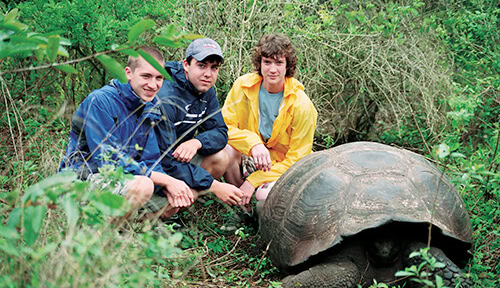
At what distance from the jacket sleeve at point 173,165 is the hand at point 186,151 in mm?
30

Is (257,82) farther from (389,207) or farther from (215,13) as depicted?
(389,207)

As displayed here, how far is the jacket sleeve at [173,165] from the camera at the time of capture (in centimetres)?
352

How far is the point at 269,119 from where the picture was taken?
4.02 m

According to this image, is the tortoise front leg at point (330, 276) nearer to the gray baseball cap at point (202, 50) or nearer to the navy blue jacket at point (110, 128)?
the navy blue jacket at point (110, 128)

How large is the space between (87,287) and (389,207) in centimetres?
154

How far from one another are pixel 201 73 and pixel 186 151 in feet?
1.77

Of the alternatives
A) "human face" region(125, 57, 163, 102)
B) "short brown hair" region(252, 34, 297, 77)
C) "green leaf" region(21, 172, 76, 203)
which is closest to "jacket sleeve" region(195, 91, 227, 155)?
"short brown hair" region(252, 34, 297, 77)

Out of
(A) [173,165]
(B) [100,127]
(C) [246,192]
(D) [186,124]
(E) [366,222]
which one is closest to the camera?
(E) [366,222]

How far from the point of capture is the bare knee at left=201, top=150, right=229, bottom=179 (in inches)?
153

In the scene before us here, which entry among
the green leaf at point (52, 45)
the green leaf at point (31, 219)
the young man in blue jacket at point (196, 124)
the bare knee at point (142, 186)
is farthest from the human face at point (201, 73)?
the green leaf at point (31, 219)

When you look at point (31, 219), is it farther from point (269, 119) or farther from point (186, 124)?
point (269, 119)

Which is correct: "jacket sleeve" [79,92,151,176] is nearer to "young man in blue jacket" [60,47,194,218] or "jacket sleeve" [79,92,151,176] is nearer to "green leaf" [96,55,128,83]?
"young man in blue jacket" [60,47,194,218]

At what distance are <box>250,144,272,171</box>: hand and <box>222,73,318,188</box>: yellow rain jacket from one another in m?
0.07

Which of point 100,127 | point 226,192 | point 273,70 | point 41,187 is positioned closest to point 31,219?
point 41,187
